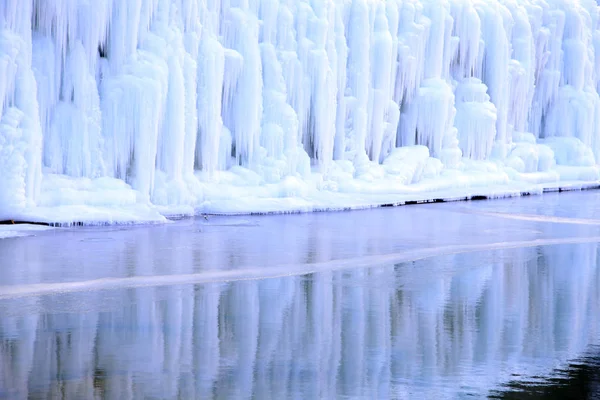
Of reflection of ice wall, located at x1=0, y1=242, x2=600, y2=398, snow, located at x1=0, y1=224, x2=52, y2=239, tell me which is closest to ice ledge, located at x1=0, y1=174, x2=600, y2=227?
snow, located at x1=0, y1=224, x2=52, y2=239

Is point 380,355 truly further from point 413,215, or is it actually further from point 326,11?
point 326,11

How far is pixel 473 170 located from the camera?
30750 mm

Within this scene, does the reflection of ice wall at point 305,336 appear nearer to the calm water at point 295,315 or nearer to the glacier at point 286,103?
the calm water at point 295,315

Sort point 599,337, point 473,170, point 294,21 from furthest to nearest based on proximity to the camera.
Answer: point 473,170, point 294,21, point 599,337

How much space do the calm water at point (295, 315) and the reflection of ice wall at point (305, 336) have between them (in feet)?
0.08

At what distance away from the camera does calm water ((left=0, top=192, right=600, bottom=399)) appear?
7.48 meters

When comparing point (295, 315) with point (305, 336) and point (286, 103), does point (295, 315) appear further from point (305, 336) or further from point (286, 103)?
point (286, 103)

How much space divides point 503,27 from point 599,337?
24.9 m

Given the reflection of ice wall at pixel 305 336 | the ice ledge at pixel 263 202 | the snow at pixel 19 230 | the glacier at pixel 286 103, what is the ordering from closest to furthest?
the reflection of ice wall at pixel 305 336
the snow at pixel 19 230
the ice ledge at pixel 263 202
the glacier at pixel 286 103

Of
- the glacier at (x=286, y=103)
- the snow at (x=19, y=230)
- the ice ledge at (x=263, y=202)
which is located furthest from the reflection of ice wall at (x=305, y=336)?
the glacier at (x=286, y=103)

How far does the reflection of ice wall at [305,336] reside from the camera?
7.45 m

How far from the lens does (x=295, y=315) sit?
10.0 m

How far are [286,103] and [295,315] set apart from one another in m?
15.0

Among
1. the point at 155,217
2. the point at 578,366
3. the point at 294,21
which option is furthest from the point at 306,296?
the point at 294,21
